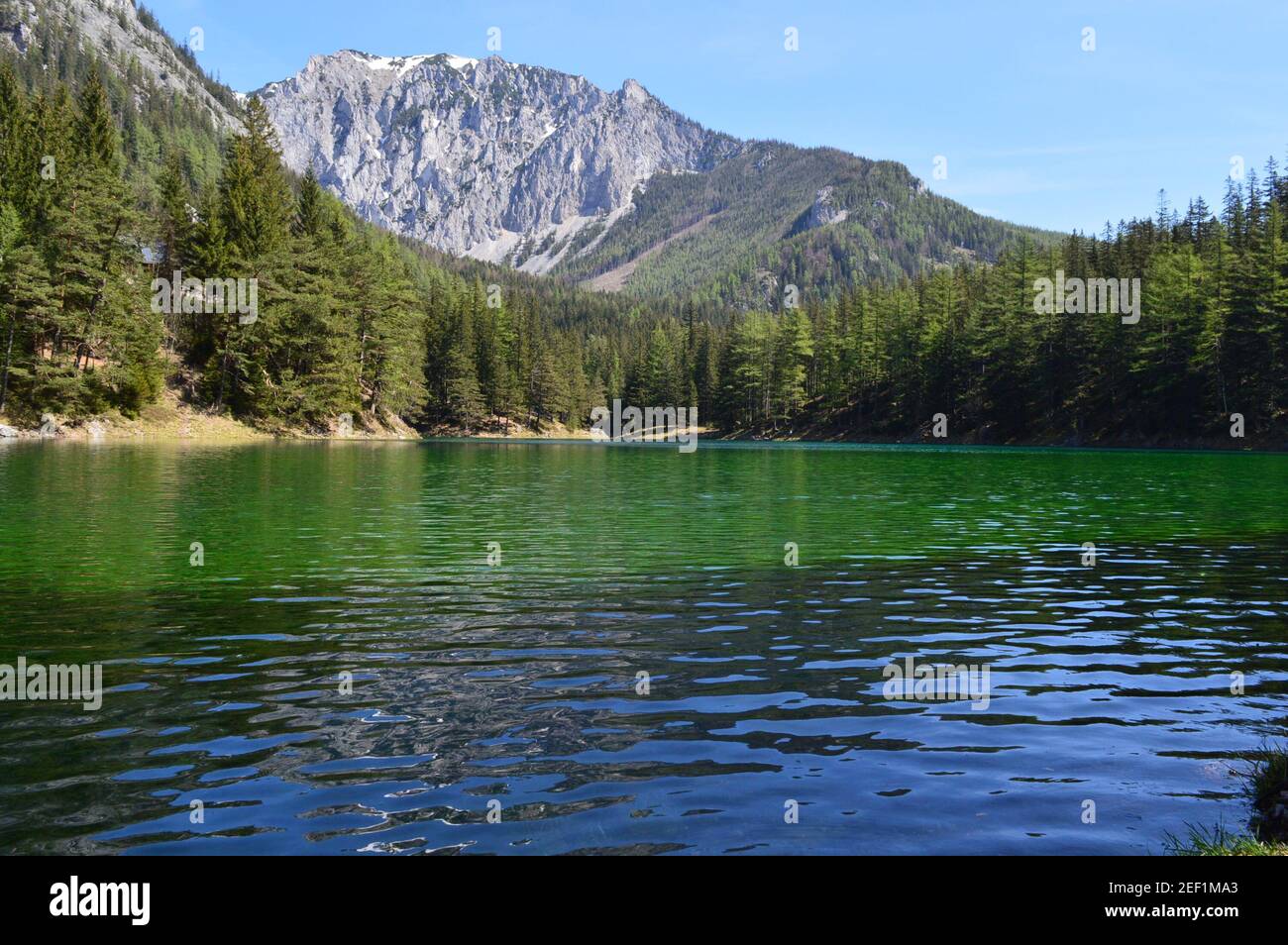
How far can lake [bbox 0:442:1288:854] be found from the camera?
24.7 ft

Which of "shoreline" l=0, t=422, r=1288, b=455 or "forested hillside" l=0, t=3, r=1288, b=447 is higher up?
"forested hillside" l=0, t=3, r=1288, b=447

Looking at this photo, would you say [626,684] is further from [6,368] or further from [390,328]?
[390,328]

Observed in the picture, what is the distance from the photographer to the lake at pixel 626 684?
7531 mm

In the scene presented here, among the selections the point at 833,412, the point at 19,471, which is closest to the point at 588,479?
the point at 19,471

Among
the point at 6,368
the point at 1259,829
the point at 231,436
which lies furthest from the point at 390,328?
the point at 1259,829

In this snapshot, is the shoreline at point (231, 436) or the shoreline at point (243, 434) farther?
the shoreline at point (243, 434)

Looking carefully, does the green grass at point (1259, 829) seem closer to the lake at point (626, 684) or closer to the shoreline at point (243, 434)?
the lake at point (626, 684)

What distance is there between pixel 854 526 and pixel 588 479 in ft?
77.1

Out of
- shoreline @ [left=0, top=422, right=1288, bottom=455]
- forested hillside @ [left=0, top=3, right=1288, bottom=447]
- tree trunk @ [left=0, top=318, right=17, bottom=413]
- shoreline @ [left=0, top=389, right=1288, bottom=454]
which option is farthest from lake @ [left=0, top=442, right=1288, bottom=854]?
forested hillside @ [left=0, top=3, right=1288, bottom=447]

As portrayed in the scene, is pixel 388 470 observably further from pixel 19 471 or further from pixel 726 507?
pixel 726 507

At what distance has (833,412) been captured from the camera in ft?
526

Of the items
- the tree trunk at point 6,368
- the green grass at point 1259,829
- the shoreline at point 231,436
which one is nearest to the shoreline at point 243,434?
the shoreline at point 231,436

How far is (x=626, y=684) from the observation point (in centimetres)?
1174

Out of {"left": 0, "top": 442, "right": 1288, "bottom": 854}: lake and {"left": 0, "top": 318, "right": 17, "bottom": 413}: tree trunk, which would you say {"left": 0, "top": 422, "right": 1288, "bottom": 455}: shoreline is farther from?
{"left": 0, "top": 442, "right": 1288, "bottom": 854}: lake
